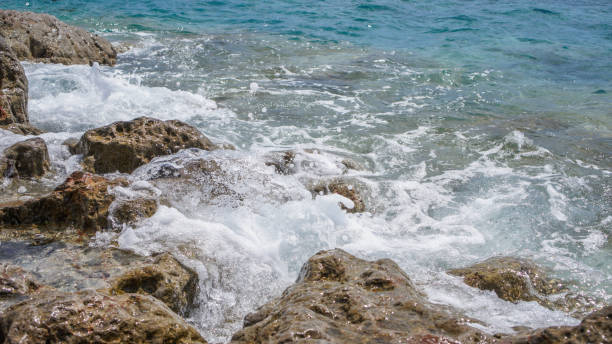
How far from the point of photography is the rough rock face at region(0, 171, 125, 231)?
13.7 ft

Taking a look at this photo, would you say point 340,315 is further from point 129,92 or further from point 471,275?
point 129,92

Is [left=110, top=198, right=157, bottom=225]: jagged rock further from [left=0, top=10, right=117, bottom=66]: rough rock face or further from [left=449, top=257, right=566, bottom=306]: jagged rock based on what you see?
[left=0, top=10, right=117, bottom=66]: rough rock face

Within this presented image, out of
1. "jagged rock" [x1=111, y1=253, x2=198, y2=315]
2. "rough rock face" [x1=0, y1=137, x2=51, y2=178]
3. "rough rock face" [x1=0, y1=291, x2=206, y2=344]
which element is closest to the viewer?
"rough rock face" [x1=0, y1=291, x2=206, y2=344]

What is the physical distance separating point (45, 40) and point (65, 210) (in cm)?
768

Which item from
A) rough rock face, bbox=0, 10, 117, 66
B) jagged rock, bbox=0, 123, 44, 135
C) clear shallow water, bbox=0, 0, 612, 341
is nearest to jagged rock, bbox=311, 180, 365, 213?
clear shallow water, bbox=0, 0, 612, 341

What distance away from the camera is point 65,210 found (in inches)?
168

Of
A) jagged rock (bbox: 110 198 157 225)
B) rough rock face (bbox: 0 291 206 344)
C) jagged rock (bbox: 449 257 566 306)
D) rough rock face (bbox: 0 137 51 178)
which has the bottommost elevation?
jagged rock (bbox: 449 257 566 306)

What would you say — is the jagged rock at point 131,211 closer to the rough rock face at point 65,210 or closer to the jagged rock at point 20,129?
the rough rock face at point 65,210

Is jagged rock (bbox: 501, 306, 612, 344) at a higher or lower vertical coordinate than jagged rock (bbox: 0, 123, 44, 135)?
higher

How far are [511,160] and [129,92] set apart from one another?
6.62 meters

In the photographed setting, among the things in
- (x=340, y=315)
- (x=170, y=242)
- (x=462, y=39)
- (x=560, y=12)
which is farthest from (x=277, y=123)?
(x=560, y=12)

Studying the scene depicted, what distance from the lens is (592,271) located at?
476cm

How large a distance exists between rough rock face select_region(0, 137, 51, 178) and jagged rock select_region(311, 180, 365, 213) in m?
2.92

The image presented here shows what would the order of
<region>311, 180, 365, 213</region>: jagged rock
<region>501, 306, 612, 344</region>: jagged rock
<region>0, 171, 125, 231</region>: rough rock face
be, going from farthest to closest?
<region>311, 180, 365, 213</region>: jagged rock, <region>0, 171, 125, 231</region>: rough rock face, <region>501, 306, 612, 344</region>: jagged rock
